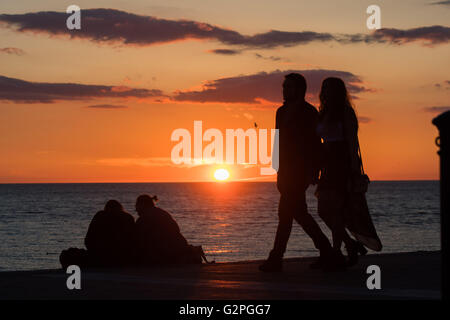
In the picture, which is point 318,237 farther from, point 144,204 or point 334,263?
point 144,204

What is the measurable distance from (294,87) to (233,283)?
2.40 meters

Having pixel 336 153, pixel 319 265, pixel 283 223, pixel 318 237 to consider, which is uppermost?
pixel 336 153

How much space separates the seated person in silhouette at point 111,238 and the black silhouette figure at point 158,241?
16 centimetres

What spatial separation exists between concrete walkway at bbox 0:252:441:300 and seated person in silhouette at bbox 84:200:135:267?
89cm

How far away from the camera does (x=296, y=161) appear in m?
9.17

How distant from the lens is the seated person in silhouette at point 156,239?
439 inches

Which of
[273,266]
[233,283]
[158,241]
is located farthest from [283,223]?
[158,241]

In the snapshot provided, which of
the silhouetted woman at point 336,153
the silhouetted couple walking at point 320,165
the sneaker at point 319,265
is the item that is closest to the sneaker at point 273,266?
the silhouetted couple walking at point 320,165

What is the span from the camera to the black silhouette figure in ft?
36.6

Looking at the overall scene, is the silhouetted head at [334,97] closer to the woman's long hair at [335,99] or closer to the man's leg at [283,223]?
the woman's long hair at [335,99]

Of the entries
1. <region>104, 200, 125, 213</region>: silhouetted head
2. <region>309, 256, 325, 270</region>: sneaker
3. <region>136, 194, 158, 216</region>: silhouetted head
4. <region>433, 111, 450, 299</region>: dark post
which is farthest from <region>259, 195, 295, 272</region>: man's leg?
<region>433, 111, 450, 299</region>: dark post

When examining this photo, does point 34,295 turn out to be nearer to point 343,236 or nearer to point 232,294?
point 232,294

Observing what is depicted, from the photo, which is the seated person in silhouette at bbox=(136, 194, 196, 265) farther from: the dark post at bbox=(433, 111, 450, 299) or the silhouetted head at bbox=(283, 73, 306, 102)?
the dark post at bbox=(433, 111, 450, 299)
